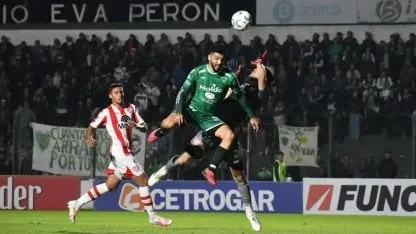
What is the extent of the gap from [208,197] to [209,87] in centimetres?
833

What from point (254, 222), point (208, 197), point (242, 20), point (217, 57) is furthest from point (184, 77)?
point (254, 222)

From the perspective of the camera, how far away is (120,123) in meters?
16.0

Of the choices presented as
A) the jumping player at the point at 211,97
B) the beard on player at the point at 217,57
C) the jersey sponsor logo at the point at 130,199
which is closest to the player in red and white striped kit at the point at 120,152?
the jumping player at the point at 211,97

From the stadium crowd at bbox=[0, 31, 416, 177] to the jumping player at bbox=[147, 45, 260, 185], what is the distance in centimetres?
828

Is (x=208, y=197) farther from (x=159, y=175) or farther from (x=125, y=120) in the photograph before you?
(x=125, y=120)

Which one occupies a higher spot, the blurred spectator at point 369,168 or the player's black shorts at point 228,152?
the player's black shorts at point 228,152

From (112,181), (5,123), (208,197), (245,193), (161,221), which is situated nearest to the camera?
(245,193)

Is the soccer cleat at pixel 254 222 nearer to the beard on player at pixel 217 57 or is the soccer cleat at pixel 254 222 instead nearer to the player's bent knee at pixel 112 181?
the beard on player at pixel 217 57

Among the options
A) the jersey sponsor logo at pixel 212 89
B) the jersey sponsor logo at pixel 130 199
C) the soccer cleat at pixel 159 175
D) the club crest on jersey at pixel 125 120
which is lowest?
the jersey sponsor logo at pixel 130 199

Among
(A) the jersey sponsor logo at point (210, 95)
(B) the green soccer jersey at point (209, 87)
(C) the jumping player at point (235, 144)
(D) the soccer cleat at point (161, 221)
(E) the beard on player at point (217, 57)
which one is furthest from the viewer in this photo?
(D) the soccer cleat at point (161, 221)

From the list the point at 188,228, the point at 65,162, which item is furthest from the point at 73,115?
the point at 188,228

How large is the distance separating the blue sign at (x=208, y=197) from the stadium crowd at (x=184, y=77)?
1113 mm

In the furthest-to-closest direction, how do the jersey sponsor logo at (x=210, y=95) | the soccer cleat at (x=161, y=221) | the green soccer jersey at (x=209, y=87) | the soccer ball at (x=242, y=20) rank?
the soccer ball at (x=242, y=20), the soccer cleat at (x=161, y=221), the jersey sponsor logo at (x=210, y=95), the green soccer jersey at (x=209, y=87)

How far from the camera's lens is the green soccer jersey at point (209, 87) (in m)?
15.0
